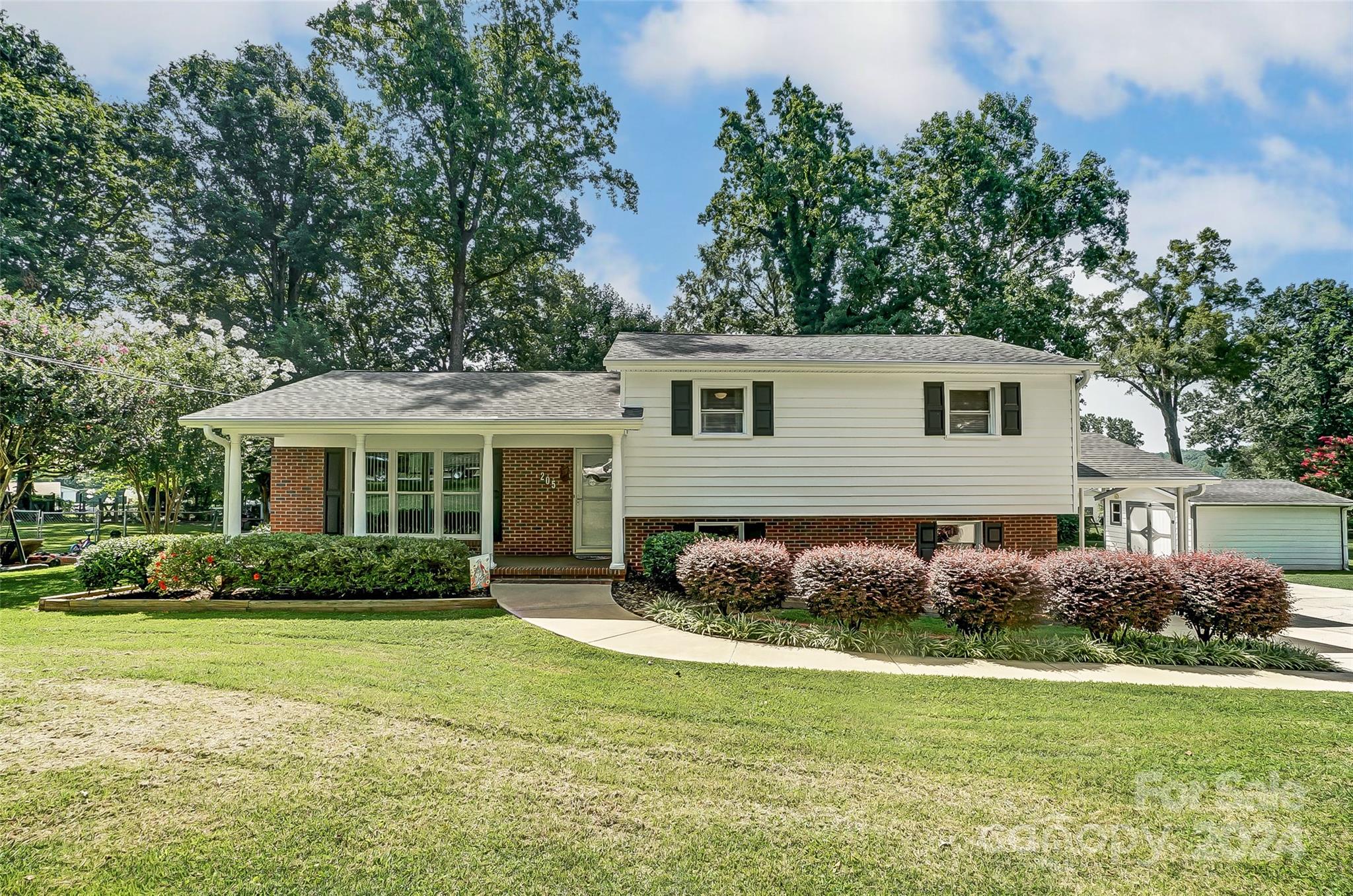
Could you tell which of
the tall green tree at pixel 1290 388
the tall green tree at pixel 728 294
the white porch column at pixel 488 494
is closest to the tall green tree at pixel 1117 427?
the tall green tree at pixel 1290 388

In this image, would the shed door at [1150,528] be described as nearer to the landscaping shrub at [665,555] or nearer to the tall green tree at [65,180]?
the landscaping shrub at [665,555]

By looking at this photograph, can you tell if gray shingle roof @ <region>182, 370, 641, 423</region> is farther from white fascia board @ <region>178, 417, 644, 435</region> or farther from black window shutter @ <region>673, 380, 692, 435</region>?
black window shutter @ <region>673, 380, 692, 435</region>

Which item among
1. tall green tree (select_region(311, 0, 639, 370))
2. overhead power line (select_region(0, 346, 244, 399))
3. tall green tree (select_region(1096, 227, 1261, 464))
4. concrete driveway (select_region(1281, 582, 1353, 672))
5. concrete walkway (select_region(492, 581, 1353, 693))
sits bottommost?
concrete driveway (select_region(1281, 582, 1353, 672))

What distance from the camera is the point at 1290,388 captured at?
26047 mm

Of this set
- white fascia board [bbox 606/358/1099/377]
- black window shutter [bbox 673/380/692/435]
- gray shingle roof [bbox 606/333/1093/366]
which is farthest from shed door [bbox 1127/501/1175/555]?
black window shutter [bbox 673/380/692/435]

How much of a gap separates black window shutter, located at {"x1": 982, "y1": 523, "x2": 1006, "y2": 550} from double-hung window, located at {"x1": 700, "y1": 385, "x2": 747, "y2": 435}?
5.34 meters

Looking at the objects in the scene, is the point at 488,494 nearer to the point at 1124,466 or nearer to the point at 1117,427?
the point at 1124,466

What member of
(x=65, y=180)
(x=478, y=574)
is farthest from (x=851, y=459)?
(x=65, y=180)

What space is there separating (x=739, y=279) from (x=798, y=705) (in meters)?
26.0

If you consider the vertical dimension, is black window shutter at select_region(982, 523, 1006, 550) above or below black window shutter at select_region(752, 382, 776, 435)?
below

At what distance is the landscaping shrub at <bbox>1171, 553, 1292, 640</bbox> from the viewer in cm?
739

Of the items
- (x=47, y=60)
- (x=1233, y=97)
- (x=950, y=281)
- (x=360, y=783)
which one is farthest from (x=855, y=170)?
(x=47, y=60)

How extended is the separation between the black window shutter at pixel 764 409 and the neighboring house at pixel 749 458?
0.09 ft

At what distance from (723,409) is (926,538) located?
4.80 meters
